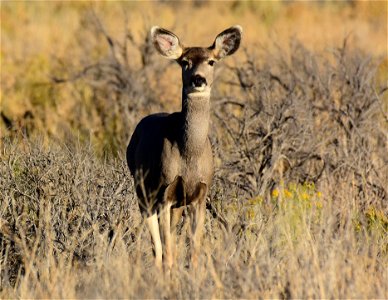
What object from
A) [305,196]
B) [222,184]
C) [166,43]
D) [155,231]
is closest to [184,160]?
[155,231]

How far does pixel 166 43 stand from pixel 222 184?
2212 mm

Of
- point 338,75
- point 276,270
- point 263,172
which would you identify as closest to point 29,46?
point 338,75

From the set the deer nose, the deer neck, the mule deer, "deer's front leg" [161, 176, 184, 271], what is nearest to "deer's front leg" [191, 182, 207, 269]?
the mule deer

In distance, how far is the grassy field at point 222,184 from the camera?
7336 millimetres

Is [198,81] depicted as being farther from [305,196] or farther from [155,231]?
[305,196]

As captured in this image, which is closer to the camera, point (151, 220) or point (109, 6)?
point (151, 220)

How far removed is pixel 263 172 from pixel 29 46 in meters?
14.1

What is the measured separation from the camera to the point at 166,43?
30.8 ft

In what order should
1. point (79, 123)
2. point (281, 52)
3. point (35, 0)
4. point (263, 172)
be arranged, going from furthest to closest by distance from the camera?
point (35, 0) < point (79, 123) < point (281, 52) < point (263, 172)

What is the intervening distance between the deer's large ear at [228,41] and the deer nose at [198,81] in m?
0.63

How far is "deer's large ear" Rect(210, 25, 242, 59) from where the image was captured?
30.5 ft

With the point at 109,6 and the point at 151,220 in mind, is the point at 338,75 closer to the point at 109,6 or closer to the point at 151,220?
the point at 151,220

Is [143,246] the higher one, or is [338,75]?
[338,75]

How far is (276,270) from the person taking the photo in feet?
24.9
